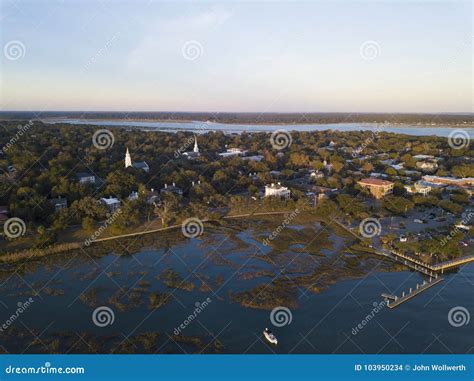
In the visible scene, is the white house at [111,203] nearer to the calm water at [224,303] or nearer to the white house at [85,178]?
the calm water at [224,303]

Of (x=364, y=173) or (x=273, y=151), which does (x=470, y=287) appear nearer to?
(x=364, y=173)

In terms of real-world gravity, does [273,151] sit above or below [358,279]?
above

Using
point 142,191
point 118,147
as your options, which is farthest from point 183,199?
point 118,147

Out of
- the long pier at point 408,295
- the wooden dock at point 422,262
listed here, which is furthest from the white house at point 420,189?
the long pier at point 408,295

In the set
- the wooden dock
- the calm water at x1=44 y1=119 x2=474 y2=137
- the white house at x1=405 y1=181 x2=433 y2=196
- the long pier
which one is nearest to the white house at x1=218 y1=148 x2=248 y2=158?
the white house at x1=405 y1=181 x2=433 y2=196

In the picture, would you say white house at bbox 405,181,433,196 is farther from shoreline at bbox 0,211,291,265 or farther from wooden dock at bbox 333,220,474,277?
shoreline at bbox 0,211,291,265

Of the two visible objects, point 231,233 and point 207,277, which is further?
point 231,233
